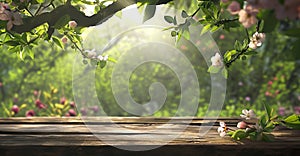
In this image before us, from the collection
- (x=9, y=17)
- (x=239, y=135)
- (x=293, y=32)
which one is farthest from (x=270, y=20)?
(x=9, y=17)

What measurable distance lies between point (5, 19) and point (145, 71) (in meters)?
3.92

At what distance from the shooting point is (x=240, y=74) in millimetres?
5281

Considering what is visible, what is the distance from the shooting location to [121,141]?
136 centimetres

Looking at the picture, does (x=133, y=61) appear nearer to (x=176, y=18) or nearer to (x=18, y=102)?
(x=18, y=102)

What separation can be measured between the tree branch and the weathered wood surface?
1.17 feet

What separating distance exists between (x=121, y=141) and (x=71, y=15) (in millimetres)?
465

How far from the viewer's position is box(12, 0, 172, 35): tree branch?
4.87 feet

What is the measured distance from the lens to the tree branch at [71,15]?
4.87 feet

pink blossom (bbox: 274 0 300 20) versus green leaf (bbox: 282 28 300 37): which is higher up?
pink blossom (bbox: 274 0 300 20)

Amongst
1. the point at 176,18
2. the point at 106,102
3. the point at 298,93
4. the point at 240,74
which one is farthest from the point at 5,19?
the point at 298,93

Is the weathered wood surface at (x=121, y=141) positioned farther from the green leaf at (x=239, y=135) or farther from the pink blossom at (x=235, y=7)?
the pink blossom at (x=235, y=7)

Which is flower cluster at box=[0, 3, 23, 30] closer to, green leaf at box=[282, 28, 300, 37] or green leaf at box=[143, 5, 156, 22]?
green leaf at box=[143, 5, 156, 22]

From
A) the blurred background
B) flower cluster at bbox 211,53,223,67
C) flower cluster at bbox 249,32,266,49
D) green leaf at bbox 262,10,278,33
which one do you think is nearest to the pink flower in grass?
flower cluster at bbox 211,53,223,67

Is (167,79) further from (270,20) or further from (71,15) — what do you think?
(270,20)
